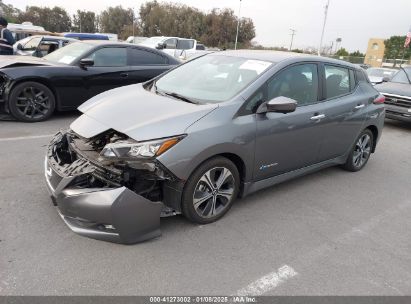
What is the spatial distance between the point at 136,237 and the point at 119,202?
404 millimetres

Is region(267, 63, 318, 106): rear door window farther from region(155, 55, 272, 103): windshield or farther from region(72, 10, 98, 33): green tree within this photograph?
region(72, 10, 98, 33): green tree

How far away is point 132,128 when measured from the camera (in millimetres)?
3037

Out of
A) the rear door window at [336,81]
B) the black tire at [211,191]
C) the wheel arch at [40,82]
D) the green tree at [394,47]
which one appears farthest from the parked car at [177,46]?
the green tree at [394,47]

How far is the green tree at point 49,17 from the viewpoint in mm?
75688

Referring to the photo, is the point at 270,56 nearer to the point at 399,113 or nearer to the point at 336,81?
the point at 336,81

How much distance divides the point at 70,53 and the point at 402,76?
28.1ft

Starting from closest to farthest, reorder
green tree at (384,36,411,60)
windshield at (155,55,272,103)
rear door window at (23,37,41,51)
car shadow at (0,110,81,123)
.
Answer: windshield at (155,55,272,103) → car shadow at (0,110,81,123) → rear door window at (23,37,41,51) → green tree at (384,36,411,60)

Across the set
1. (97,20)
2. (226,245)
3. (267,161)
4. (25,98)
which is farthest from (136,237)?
(97,20)

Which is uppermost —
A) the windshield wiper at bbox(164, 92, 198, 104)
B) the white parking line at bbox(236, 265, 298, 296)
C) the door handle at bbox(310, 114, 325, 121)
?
the windshield wiper at bbox(164, 92, 198, 104)

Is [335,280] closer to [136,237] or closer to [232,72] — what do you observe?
[136,237]

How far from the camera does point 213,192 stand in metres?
3.42

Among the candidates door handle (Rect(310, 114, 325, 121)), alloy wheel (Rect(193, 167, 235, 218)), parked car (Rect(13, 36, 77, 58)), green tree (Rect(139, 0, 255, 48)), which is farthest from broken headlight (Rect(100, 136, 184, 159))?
green tree (Rect(139, 0, 255, 48))

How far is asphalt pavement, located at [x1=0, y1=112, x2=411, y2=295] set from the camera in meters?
2.64

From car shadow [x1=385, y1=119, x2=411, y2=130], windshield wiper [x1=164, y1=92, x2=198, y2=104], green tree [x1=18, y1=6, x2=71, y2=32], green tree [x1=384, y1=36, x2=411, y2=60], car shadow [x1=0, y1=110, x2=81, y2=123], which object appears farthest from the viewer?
green tree [x1=18, y1=6, x2=71, y2=32]
